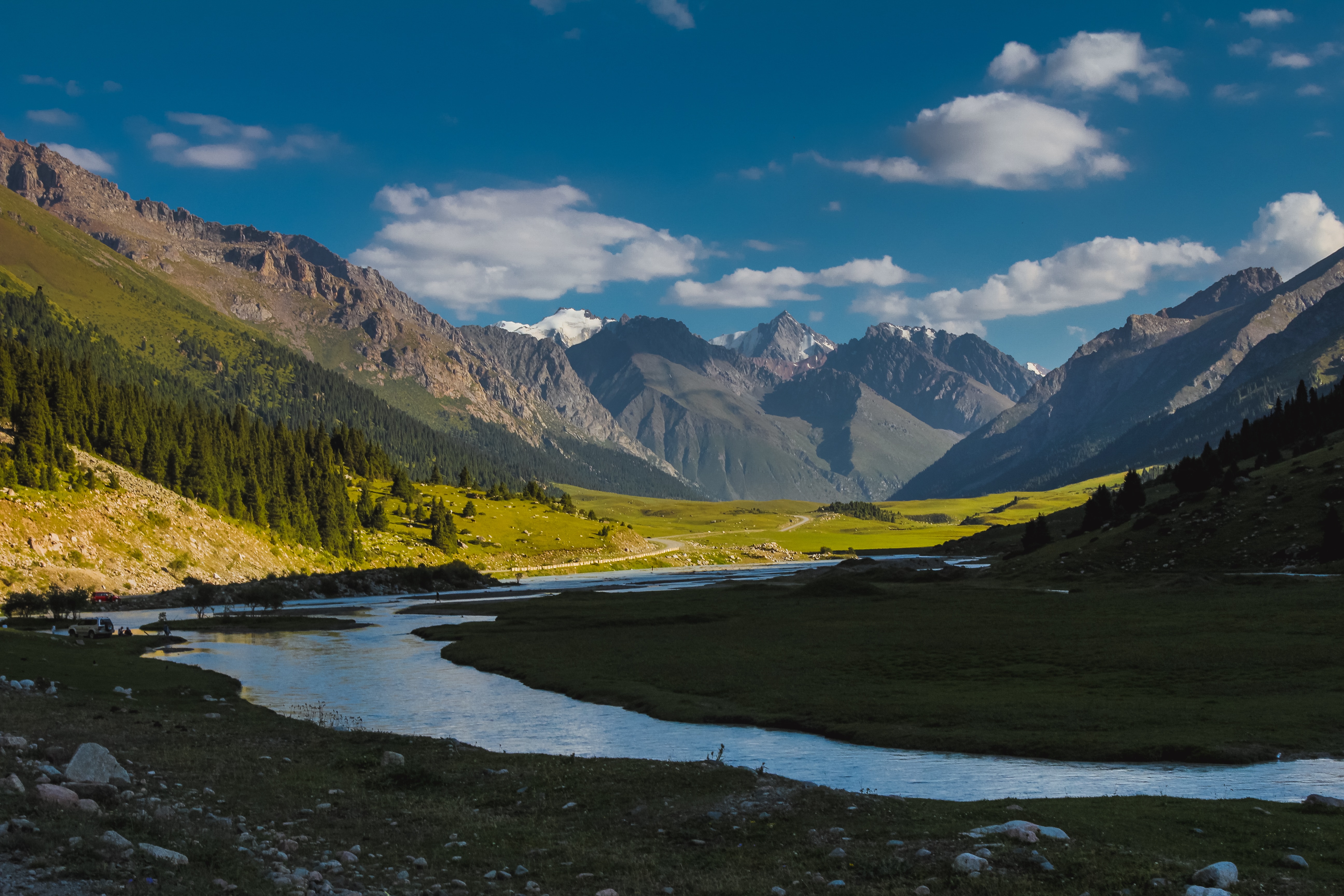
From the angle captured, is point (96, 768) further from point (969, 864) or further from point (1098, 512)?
point (1098, 512)

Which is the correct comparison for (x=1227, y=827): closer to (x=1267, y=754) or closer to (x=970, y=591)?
(x=1267, y=754)

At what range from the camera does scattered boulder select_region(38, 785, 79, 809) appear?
54.8 feet

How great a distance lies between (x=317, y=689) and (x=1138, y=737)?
43844 millimetres

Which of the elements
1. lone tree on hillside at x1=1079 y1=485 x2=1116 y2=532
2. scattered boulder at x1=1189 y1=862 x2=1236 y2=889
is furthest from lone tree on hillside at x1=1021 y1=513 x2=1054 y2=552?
scattered boulder at x1=1189 y1=862 x2=1236 y2=889

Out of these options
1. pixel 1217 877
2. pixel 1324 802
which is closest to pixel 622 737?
pixel 1324 802

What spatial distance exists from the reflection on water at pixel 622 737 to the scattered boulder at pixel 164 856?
19635 mm

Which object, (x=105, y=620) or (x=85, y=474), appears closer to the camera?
(x=105, y=620)

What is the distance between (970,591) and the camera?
95750mm

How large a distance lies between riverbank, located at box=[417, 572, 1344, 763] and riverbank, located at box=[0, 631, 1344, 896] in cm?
1107

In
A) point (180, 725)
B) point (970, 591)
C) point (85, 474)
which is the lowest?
point (970, 591)

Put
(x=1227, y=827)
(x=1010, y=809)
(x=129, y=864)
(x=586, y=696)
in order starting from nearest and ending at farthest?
(x=129, y=864), (x=1227, y=827), (x=1010, y=809), (x=586, y=696)

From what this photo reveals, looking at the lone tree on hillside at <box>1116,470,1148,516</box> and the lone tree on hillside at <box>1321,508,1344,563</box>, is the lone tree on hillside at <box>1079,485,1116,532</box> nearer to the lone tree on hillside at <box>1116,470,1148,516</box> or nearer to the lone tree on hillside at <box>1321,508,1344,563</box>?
the lone tree on hillside at <box>1116,470,1148,516</box>

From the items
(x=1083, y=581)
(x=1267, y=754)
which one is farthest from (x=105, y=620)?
(x=1083, y=581)

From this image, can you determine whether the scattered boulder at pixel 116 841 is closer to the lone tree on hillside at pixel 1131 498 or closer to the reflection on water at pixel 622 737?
the reflection on water at pixel 622 737
